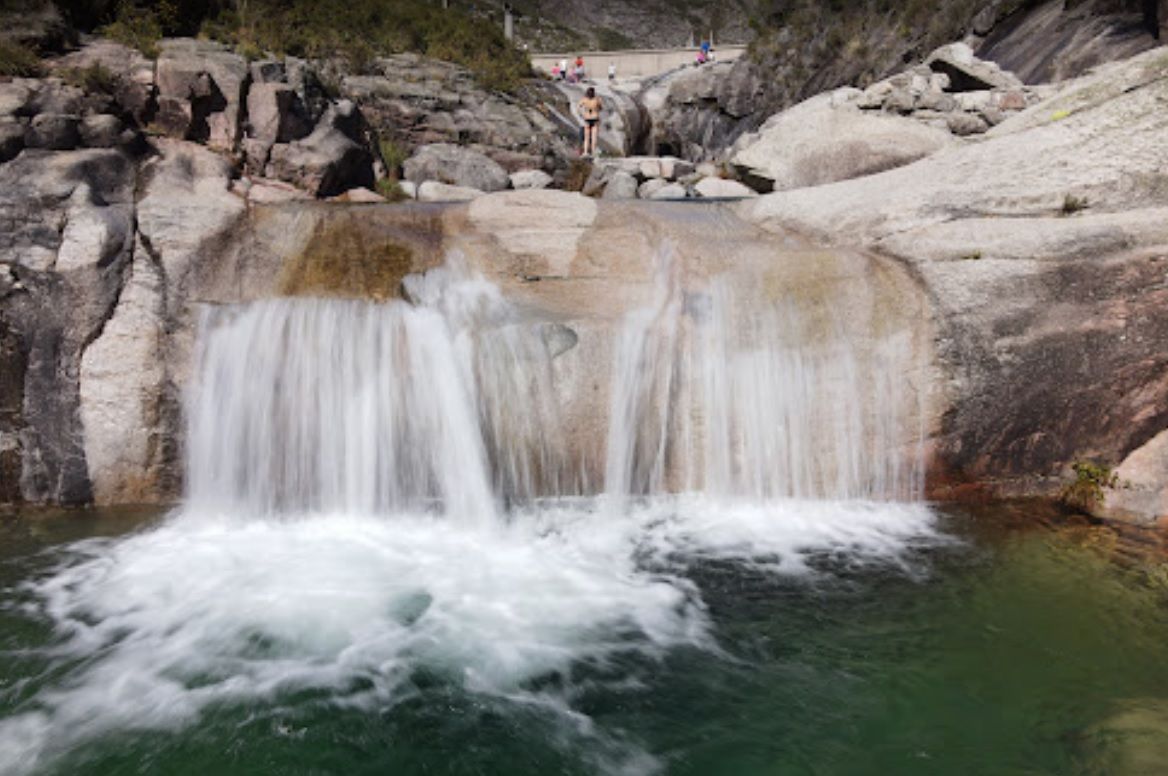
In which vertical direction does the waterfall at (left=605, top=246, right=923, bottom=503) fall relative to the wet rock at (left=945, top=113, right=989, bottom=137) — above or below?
below

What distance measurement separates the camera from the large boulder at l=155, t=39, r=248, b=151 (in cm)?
1084

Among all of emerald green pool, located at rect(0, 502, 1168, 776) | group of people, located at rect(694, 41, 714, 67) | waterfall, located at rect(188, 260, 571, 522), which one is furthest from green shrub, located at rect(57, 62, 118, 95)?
group of people, located at rect(694, 41, 714, 67)

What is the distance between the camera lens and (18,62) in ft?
32.2

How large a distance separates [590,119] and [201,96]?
951 cm

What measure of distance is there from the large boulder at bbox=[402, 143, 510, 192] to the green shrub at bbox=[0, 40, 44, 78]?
6235 mm

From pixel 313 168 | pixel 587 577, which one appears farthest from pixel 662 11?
pixel 587 577

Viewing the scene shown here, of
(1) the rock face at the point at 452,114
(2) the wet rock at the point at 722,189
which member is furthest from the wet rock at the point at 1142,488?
(1) the rock face at the point at 452,114

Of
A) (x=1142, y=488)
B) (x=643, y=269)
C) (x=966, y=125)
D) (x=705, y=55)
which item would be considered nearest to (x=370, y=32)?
(x=705, y=55)

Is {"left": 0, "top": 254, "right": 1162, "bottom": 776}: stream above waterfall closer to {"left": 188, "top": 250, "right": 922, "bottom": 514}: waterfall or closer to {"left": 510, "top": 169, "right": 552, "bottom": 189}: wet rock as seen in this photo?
{"left": 188, "top": 250, "right": 922, "bottom": 514}: waterfall

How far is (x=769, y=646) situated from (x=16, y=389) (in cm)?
724

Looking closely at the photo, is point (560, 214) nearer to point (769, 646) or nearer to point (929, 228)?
point (929, 228)

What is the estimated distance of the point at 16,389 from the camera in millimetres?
7145

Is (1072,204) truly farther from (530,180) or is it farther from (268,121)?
(268,121)

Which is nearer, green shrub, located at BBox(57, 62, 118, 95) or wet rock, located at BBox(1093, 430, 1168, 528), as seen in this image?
wet rock, located at BBox(1093, 430, 1168, 528)
